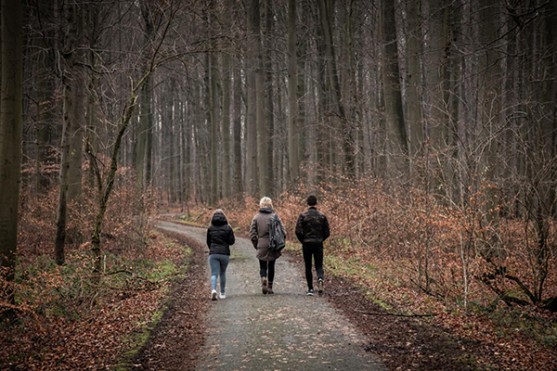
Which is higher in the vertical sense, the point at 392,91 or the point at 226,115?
the point at 226,115

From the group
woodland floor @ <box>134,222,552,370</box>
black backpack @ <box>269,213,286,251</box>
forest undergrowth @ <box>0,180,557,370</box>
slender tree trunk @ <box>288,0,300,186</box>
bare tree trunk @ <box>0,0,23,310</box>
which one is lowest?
woodland floor @ <box>134,222,552,370</box>

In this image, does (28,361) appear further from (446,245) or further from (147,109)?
(147,109)

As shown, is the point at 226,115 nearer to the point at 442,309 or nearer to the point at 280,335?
the point at 442,309

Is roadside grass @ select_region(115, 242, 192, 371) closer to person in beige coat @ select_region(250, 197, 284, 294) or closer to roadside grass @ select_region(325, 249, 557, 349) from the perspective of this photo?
person in beige coat @ select_region(250, 197, 284, 294)

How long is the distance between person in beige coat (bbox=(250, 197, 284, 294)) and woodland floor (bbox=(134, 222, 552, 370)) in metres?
1.27

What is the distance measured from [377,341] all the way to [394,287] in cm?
371

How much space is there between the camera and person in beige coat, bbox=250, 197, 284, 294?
397 inches

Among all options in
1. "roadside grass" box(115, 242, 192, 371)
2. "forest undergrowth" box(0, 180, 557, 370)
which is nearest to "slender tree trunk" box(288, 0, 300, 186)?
"forest undergrowth" box(0, 180, 557, 370)

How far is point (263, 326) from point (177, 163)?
45.2m

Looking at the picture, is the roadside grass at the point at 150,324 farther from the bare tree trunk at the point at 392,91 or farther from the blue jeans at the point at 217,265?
the bare tree trunk at the point at 392,91

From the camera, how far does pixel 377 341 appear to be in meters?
6.81

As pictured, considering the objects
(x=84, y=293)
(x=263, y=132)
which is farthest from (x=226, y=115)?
(x=84, y=293)

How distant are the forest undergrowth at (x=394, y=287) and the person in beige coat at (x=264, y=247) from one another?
1994 mm

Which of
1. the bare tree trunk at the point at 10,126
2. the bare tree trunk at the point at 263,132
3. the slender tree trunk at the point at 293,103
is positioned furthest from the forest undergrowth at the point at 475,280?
the bare tree trunk at the point at 263,132
